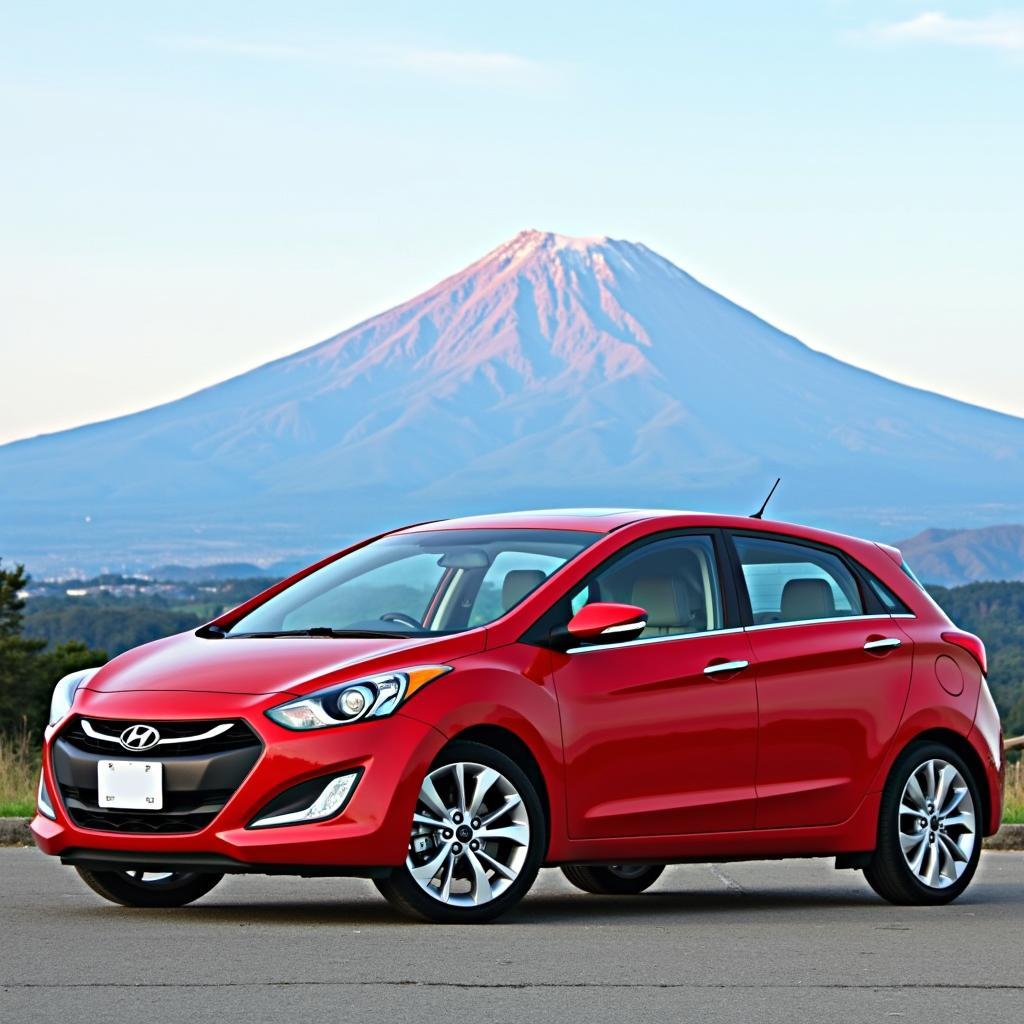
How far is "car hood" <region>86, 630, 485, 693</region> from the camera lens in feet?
30.7

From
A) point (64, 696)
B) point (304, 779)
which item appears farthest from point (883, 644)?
point (64, 696)

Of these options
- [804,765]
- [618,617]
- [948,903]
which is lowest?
[948,903]

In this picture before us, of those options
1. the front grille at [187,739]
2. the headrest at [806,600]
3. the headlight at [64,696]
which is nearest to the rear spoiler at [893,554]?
the headrest at [806,600]

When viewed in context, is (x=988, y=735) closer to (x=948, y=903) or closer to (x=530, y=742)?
(x=948, y=903)

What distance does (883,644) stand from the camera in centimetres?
1094

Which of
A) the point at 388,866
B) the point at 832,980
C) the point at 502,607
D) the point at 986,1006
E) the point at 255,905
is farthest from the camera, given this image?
the point at 255,905

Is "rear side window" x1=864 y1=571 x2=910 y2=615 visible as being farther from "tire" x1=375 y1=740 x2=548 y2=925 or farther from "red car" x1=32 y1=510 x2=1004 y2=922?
"tire" x1=375 y1=740 x2=548 y2=925

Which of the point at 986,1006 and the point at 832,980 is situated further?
the point at 832,980

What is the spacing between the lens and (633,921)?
1005 cm

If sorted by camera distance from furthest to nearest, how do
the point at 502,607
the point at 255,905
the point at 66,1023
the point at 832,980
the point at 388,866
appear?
the point at 255,905, the point at 502,607, the point at 388,866, the point at 832,980, the point at 66,1023

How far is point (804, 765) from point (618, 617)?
1.32 metres

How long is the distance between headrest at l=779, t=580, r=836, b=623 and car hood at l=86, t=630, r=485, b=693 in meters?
1.76

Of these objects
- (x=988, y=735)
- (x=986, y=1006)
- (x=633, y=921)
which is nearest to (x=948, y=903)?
(x=988, y=735)

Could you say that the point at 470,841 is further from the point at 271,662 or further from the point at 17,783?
the point at 17,783
